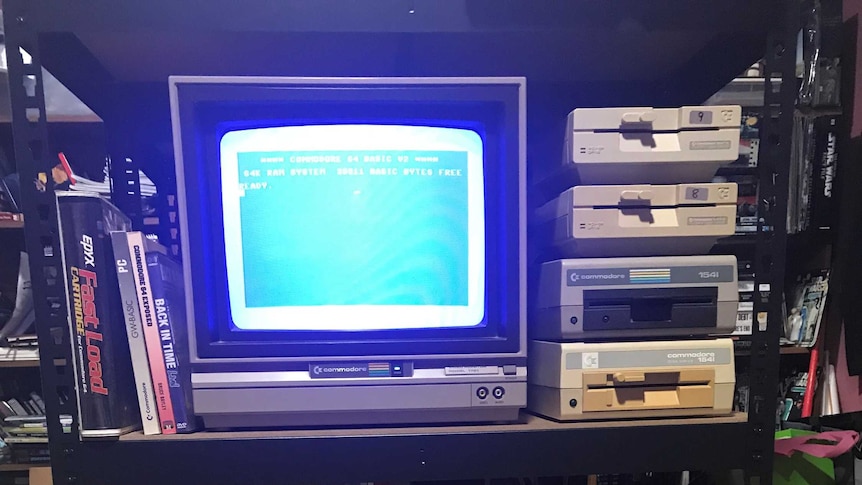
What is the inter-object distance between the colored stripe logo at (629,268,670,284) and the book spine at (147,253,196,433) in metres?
0.62

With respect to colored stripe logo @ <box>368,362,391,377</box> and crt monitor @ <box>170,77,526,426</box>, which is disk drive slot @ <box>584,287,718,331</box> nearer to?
crt monitor @ <box>170,77,526,426</box>

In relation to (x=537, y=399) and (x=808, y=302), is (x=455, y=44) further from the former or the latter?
(x=808, y=302)

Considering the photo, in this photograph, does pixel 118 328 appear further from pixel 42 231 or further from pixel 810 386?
pixel 810 386

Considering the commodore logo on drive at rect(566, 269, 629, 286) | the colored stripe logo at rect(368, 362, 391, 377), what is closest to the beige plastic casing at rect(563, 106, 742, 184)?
the commodore logo on drive at rect(566, 269, 629, 286)

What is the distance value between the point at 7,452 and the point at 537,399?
187cm

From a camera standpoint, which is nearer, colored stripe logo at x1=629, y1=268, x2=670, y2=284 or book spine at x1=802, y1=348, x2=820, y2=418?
colored stripe logo at x1=629, y1=268, x2=670, y2=284

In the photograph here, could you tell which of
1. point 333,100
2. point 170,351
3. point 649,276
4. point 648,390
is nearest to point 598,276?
point 649,276

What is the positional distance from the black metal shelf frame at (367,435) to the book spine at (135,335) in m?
0.04

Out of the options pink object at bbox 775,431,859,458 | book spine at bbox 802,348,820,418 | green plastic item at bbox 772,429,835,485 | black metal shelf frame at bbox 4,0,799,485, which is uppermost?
black metal shelf frame at bbox 4,0,799,485

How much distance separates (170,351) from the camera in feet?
2.43

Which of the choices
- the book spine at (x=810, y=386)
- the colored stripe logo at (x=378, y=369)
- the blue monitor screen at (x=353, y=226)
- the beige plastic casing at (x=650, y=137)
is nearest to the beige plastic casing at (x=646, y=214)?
the beige plastic casing at (x=650, y=137)

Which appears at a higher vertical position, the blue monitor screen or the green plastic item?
the blue monitor screen

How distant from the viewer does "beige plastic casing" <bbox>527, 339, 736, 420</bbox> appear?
0.75 metres

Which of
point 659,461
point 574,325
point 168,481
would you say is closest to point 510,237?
point 574,325
